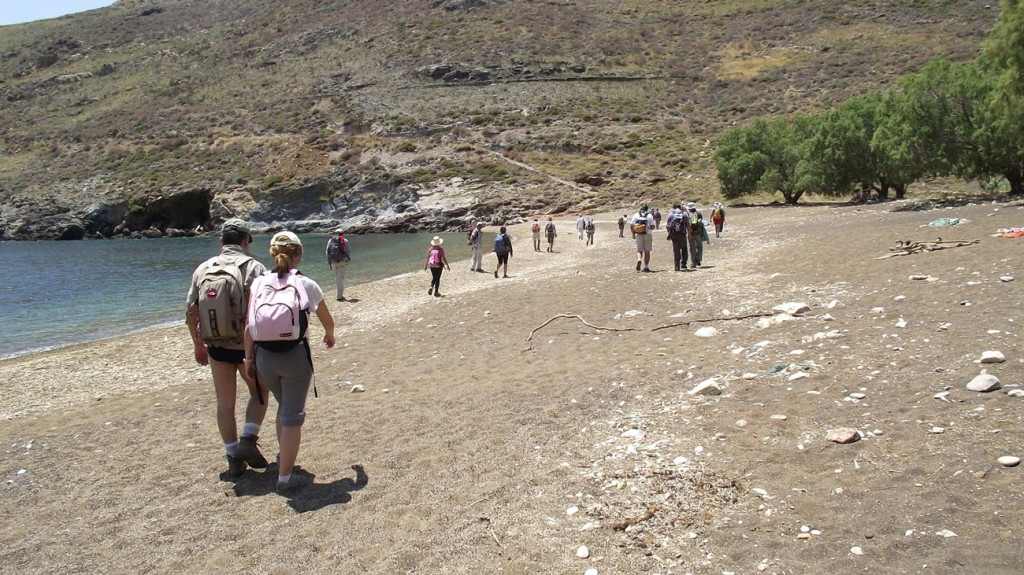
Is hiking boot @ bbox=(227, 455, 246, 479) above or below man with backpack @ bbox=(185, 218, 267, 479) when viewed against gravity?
below

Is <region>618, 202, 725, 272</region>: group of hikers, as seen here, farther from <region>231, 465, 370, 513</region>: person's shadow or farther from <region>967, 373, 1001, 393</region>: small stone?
<region>231, 465, 370, 513</region>: person's shadow

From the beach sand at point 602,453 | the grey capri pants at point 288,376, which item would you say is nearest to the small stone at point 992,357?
the beach sand at point 602,453

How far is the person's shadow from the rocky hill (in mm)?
50588

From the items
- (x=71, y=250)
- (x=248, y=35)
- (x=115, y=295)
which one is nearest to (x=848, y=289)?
(x=115, y=295)

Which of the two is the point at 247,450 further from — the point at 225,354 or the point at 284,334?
the point at 284,334

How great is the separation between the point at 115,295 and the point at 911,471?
29010mm

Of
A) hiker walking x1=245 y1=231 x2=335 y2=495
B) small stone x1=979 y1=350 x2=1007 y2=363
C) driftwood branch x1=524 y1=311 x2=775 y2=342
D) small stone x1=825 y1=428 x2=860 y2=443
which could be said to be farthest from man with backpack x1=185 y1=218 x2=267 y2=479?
small stone x1=979 y1=350 x2=1007 y2=363

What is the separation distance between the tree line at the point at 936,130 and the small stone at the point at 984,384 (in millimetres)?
18580

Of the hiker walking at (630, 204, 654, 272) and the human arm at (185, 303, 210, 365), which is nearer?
the human arm at (185, 303, 210, 365)

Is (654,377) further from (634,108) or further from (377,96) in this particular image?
(377,96)

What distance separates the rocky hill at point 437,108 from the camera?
67.3 meters

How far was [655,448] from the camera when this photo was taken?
16.7 ft

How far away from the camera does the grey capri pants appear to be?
4.63 meters

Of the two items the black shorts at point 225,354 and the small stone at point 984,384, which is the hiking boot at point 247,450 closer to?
the black shorts at point 225,354
